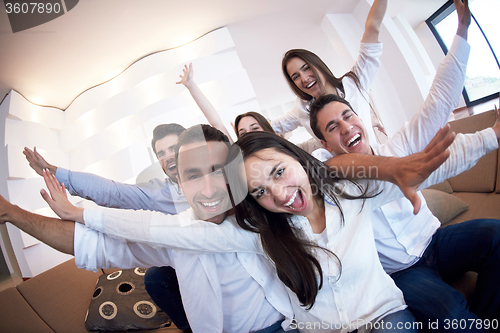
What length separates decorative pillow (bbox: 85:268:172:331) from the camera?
34.2 inches

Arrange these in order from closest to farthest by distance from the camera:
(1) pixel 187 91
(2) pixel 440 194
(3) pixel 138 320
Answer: (1) pixel 187 91 → (3) pixel 138 320 → (2) pixel 440 194

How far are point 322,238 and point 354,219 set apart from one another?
0.31 feet

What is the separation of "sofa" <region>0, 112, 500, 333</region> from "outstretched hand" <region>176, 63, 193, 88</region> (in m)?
0.82

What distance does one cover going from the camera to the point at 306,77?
965mm

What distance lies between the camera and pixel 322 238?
0.58 m

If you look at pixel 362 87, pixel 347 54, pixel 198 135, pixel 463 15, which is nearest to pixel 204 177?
pixel 198 135

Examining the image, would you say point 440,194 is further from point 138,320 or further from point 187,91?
point 138,320

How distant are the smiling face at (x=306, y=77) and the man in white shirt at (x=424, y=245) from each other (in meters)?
0.21

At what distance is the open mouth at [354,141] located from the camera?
69 cm

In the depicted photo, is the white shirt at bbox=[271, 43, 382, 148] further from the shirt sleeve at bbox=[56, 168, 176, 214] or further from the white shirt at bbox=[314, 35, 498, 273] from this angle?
the shirt sleeve at bbox=[56, 168, 176, 214]

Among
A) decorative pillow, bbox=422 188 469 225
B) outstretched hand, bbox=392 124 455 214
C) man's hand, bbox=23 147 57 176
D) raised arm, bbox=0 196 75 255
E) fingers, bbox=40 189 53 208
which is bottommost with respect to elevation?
decorative pillow, bbox=422 188 469 225

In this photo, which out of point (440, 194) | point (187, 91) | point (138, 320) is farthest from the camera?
point (440, 194)

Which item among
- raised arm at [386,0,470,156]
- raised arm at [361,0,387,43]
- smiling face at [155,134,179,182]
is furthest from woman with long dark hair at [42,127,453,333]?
raised arm at [361,0,387,43]

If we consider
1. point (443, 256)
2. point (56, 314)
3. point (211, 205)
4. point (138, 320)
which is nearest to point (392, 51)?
point (443, 256)
